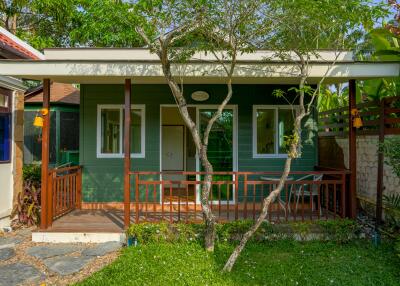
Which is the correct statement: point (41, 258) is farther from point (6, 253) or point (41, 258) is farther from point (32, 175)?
point (32, 175)

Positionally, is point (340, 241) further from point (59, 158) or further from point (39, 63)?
point (59, 158)

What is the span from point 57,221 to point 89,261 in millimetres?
1589

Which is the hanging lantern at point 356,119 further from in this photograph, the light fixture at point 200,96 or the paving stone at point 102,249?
the paving stone at point 102,249

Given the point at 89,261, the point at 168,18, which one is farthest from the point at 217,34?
the point at 89,261

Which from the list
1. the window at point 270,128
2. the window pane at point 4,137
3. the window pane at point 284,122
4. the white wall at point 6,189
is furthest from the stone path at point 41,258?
the window pane at point 284,122

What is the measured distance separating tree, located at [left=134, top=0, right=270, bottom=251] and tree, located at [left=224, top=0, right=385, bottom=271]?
43 centimetres

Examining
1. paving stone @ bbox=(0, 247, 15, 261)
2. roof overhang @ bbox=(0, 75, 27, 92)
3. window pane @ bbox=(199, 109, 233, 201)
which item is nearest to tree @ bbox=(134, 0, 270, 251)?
window pane @ bbox=(199, 109, 233, 201)

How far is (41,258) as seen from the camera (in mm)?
4680

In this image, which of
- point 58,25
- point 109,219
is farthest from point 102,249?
point 58,25

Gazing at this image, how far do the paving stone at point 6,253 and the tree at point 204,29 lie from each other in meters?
2.75

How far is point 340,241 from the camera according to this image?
5172 millimetres

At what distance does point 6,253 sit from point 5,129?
8.06 feet

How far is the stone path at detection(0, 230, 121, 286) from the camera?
4.18 m

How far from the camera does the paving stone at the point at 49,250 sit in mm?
4805
